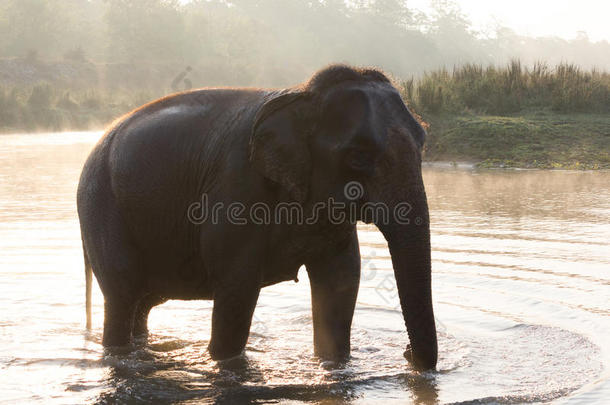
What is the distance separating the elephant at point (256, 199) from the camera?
4.82 meters

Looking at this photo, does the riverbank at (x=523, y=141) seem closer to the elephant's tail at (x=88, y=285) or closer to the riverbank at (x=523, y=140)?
the riverbank at (x=523, y=140)

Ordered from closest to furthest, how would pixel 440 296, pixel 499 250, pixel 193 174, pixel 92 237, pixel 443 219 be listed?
1. pixel 193 174
2. pixel 92 237
3. pixel 440 296
4. pixel 499 250
5. pixel 443 219

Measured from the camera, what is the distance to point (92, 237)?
5.98 m

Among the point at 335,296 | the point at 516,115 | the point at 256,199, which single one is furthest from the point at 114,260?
the point at 516,115

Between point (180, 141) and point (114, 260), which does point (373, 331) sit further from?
point (180, 141)

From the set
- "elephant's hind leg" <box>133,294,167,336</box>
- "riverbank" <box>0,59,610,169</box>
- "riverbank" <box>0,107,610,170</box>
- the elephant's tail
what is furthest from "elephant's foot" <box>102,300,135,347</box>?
"riverbank" <box>0,107,610,170</box>

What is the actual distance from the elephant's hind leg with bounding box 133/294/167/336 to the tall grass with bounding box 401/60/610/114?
1580 cm

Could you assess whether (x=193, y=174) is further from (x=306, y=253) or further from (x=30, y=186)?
(x=30, y=186)

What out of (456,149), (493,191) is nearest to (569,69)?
(456,149)

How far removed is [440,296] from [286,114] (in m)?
3.35

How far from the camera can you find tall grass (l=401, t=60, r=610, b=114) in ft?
72.5

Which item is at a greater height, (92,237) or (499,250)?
(92,237)

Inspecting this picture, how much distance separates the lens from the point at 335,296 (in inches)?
229

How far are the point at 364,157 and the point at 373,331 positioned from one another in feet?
7.80
